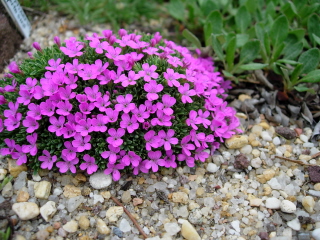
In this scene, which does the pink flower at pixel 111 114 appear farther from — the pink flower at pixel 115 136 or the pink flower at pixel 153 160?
the pink flower at pixel 153 160

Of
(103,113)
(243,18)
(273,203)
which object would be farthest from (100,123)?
(243,18)

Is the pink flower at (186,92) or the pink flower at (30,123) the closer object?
the pink flower at (30,123)

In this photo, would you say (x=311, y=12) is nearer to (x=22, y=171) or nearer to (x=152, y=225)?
(x=152, y=225)

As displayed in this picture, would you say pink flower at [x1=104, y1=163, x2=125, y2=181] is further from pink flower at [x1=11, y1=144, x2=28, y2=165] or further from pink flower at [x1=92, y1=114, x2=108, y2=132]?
pink flower at [x1=11, y1=144, x2=28, y2=165]

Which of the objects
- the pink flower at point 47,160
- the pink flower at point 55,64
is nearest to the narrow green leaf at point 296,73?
the pink flower at point 55,64

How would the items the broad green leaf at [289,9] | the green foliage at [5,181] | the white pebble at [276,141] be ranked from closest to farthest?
the green foliage at [5,181] → the white pebble at [276,141] → the broad green leaf at [289,9]

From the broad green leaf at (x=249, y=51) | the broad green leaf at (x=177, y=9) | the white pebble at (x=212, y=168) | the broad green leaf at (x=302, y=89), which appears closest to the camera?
the white pebble at (x=212, y=168)

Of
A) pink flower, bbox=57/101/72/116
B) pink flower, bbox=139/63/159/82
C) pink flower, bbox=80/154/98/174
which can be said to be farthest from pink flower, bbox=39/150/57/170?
pink flower, bbox=139/63/159/82
